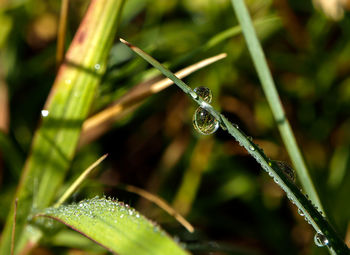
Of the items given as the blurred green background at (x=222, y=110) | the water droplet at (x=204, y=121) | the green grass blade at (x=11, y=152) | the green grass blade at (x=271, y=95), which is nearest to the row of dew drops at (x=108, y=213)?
the water droplet at (x=204, y=121)

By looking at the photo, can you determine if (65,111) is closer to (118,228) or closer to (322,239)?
(118,228)

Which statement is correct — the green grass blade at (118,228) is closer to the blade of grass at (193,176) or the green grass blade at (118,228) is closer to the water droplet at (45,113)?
the water droplet at (45,113)

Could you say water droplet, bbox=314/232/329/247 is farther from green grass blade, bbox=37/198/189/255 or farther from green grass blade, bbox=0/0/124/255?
green grass blade, bbox=0/0/124/255

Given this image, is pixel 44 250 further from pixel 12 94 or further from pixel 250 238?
pixel 250 238

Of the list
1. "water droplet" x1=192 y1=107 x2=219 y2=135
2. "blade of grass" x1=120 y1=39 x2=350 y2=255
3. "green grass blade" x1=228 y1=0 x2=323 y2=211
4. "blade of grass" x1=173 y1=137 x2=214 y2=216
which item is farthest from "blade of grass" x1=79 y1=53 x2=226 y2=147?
"blade of grass" x1=173 y1=137 x2=214 y2=216

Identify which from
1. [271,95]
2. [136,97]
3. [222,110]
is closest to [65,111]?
[136,97]

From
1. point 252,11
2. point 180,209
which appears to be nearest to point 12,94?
point 180,209
